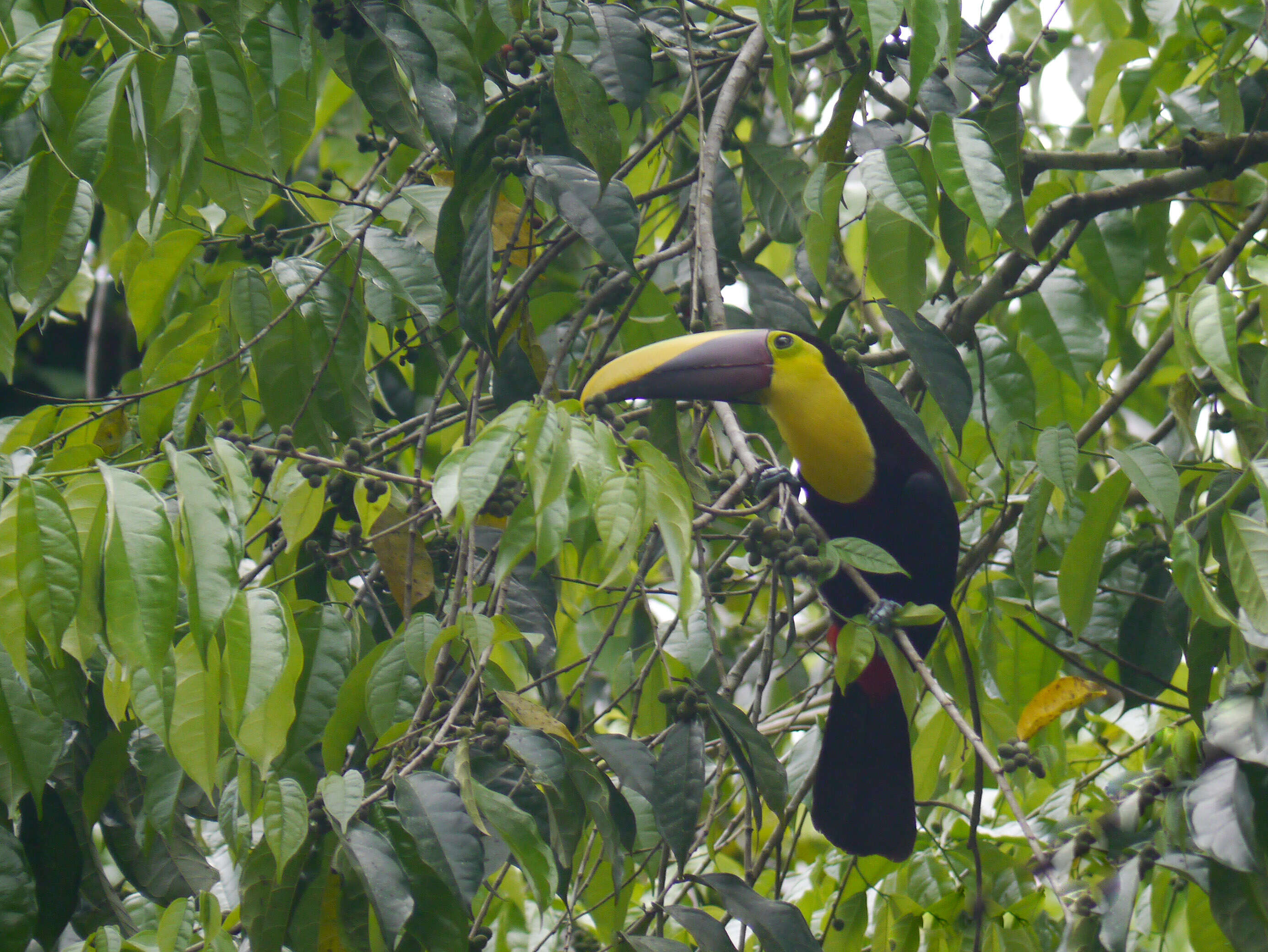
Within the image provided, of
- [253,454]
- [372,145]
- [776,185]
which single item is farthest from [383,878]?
[372,145]

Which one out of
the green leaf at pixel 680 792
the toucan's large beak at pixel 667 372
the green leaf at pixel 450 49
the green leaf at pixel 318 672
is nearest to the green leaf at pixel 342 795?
the green leaf at pixel 318 672

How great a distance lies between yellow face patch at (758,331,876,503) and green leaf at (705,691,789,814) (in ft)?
2.89

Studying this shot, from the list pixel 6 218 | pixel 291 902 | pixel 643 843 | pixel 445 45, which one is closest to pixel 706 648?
pixel 643 843

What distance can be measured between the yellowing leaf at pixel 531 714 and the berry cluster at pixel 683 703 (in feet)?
0.61

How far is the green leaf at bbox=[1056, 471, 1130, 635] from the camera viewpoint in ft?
5.26

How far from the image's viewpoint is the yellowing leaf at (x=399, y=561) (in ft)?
5.83

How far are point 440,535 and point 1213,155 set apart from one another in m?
1.74

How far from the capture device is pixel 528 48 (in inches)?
69.6

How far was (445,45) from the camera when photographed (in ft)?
5.10

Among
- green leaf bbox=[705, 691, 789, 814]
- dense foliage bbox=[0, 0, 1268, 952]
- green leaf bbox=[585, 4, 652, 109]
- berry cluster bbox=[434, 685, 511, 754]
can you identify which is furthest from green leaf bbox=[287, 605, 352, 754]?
green leaf bbox=[585, 4, 652, 109]

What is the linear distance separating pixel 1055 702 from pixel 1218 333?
817 millimetres

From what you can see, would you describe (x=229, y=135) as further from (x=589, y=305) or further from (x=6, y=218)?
(x=589, y=305)

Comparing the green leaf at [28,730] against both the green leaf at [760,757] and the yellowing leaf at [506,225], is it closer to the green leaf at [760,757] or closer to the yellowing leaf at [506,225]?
the green leaf at [760,757]

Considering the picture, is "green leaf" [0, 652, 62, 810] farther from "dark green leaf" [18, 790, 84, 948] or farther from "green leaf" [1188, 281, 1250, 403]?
"green leaf" [1188, 281, 1250, 403]
